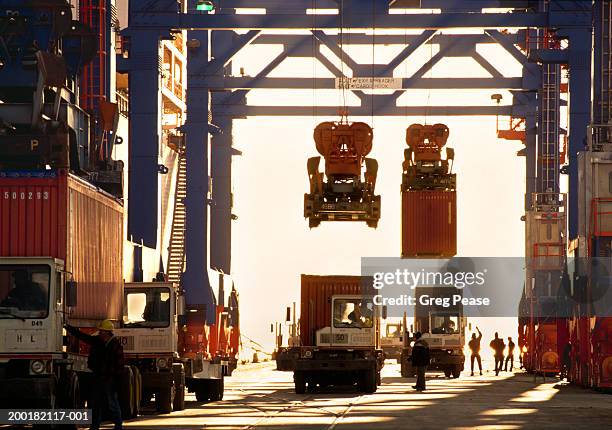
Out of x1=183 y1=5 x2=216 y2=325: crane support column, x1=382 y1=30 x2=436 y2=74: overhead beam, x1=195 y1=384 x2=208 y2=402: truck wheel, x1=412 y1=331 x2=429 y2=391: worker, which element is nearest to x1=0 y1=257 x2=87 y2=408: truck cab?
x1=195 y1=384 x2=208 y2=402: truck wheel

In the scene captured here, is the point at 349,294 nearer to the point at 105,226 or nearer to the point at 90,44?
the point at 90,44

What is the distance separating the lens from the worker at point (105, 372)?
931 inches

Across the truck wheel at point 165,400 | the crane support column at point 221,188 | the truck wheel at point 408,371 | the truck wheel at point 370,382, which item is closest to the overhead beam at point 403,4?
the crane support column at point 221,188

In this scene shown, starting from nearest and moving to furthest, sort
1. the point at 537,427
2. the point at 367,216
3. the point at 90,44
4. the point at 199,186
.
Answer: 1. the point at 537,427
2. the point at 90,44
3. the point at 367,216
4. the point at 199,186

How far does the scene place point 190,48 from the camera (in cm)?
6056

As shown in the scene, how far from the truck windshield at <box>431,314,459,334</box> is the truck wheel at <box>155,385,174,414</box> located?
90.2 ft

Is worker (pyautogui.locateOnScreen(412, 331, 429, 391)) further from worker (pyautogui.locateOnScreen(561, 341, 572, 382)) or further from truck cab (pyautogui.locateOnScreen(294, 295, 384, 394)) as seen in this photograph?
worker (pyautogui.locateOnScreen(561, 341, 572, 382))

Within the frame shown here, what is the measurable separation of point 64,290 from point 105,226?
13.7ft

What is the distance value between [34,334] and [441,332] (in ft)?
115

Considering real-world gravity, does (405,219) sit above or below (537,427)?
above

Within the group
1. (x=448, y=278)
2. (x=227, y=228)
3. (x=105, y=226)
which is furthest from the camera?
(x=227, y=228)

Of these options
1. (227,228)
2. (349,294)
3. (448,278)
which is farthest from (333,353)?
(227,228)

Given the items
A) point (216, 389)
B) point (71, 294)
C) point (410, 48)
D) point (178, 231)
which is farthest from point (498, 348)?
point (71, 294)

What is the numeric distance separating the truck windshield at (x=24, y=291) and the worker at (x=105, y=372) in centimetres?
106
